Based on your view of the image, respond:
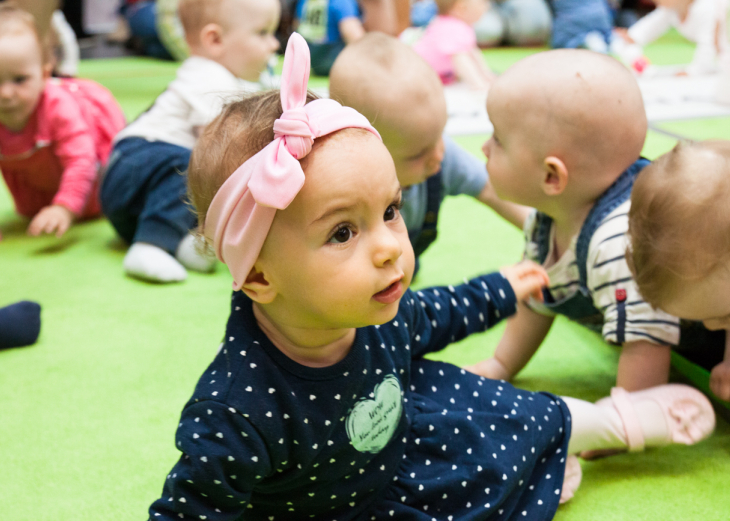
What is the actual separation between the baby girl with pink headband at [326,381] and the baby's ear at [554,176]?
27 cm

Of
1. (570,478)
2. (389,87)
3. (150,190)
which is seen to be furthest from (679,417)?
(150,190)

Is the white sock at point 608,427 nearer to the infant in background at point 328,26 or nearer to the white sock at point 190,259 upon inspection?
the white sock at point 190,259

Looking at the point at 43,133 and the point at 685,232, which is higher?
the point at 685,232

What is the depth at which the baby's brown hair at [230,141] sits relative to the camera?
651 mm

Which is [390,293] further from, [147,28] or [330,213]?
[147,28]

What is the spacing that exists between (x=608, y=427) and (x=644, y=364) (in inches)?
3.9

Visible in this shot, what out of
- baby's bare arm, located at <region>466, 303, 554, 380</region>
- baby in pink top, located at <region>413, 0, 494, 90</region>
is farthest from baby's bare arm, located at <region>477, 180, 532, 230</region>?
baby in pink top, located at <region>413, 0, 494, 90</region>

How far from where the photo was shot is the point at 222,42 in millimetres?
1725

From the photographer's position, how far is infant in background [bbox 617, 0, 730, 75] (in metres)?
3.12

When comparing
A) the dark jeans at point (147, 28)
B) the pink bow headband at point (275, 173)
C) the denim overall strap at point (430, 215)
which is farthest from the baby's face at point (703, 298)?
the dark jeans at point (147, 28)

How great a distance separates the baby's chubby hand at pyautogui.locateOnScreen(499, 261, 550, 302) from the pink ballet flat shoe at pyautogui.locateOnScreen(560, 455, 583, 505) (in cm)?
22

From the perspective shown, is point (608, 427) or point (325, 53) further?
point (325, 53)

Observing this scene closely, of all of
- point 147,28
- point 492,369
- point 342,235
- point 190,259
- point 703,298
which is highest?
point 342,235

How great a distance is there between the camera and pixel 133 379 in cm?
114
